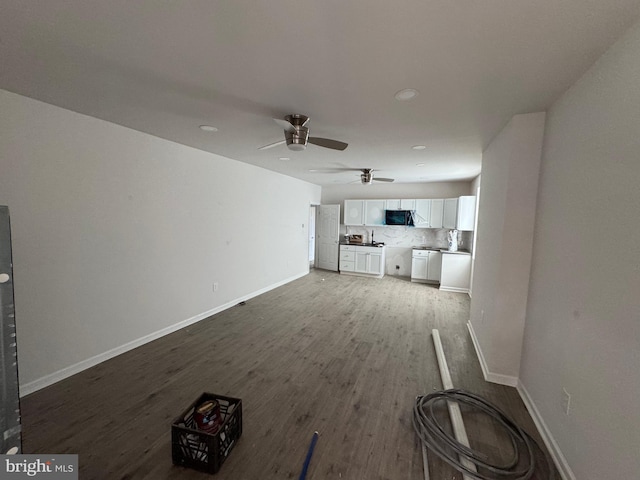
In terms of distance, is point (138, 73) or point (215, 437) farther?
point (138, 73)

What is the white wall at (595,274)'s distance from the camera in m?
1.19

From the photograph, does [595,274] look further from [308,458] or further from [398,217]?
[398,217]

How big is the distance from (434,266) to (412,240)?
3.26 ft

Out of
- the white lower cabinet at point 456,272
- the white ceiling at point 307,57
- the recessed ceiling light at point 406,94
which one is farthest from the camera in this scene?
the white lower cabinet at point 456,272

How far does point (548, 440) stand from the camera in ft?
5.89

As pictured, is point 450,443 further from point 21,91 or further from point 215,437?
point 21,91

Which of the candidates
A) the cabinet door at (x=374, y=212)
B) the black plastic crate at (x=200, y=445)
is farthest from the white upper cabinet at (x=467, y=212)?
the black plastic crate at (x=200, y=445)

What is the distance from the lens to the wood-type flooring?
5.46ft

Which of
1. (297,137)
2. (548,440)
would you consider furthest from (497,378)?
(297,137)

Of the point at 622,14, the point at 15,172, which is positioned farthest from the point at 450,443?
the point at 15,172

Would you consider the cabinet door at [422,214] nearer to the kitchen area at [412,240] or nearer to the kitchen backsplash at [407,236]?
the kitchen area at [412,240]

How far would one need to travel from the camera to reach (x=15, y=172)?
82.3 inches

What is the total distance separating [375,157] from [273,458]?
3.64 meters

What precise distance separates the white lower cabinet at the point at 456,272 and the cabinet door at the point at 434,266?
1.29 ft
